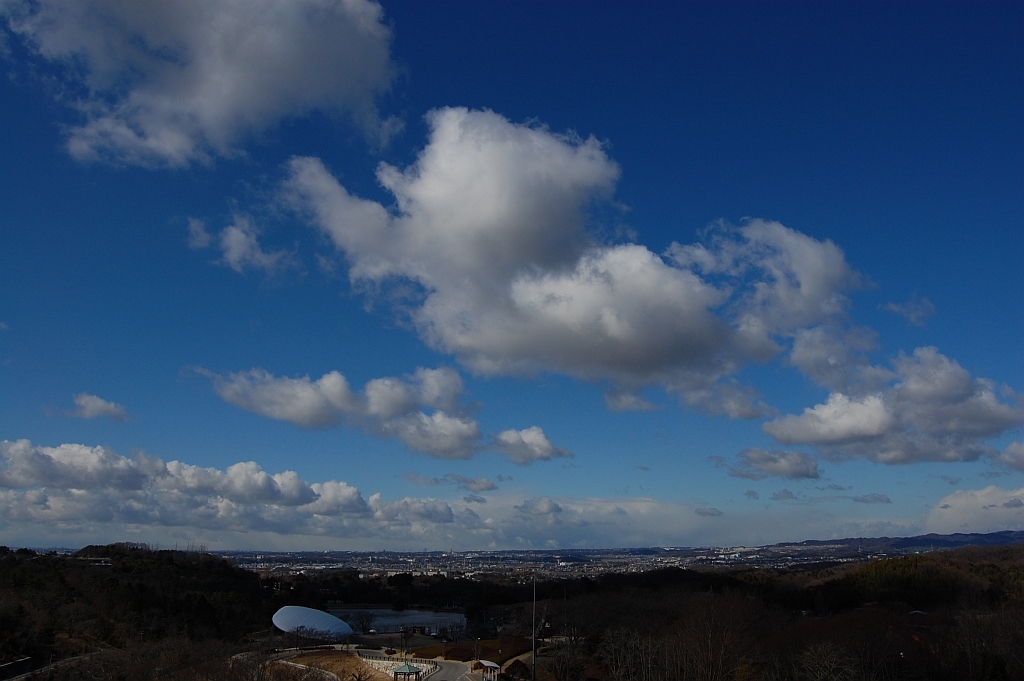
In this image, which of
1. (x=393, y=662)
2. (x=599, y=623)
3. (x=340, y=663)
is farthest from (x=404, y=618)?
(x=393, y=662)

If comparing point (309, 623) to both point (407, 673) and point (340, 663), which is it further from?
point (407, 673)

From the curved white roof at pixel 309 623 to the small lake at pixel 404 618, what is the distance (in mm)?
8646

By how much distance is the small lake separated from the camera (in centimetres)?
12600

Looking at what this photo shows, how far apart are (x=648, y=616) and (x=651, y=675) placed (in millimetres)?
39387

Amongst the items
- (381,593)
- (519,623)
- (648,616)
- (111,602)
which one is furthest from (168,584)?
(648,616)

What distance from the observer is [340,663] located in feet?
255

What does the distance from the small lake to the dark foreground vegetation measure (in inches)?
202

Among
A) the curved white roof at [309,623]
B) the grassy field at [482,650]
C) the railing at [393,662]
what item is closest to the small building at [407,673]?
the railing at [393,662]

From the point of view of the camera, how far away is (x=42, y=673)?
62.9 m

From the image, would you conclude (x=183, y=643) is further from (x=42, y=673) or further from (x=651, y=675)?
(x=651, y=675)

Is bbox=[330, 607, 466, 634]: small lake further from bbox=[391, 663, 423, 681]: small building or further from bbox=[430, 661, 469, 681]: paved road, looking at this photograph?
bbox=[391, 663, 423, 681]: small building

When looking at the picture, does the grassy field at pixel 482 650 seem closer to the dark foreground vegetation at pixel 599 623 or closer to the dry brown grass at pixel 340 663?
the dark foreground vegetation at pixel 599 623

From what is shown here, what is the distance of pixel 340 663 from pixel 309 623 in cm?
3178

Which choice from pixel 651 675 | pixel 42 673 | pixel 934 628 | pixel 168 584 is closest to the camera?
pixel 651 675
